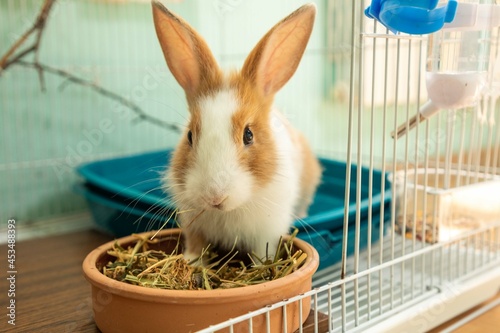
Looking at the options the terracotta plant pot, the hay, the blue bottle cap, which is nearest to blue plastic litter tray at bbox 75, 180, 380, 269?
the hay

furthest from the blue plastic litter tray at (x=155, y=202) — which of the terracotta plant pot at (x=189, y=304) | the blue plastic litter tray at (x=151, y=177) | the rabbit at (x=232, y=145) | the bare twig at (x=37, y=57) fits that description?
the bare twig at (x=37, y=57)

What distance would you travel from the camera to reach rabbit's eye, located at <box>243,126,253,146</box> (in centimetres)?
100

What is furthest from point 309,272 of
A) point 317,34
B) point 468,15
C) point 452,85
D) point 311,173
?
point 317,34

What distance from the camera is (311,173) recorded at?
163cm

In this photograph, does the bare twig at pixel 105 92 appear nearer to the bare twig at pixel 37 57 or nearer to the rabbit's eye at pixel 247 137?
the bare twig at pixel 37 57

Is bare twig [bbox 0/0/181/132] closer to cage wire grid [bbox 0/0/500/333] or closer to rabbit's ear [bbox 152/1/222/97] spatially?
cage wire grid [bbox 0/0/500/333]

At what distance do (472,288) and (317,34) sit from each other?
4.06ft

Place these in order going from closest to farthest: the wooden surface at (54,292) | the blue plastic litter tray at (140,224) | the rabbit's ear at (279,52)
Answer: the rabbit's ear at (279,52), the wooden surface at (54,292), the blue plastic litter tray at (140,224)

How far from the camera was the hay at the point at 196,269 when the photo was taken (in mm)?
977

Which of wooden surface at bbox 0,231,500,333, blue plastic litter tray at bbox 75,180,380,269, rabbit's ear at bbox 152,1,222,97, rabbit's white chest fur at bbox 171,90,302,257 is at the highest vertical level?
rabbit's ear at bbox 152,1,222,97

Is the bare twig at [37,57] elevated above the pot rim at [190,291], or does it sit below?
above

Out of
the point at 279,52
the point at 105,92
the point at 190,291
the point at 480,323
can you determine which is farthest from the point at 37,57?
the point at 480,323

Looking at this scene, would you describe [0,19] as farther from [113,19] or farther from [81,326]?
[81,326]

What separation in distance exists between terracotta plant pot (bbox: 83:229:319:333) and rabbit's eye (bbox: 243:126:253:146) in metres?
0.26
